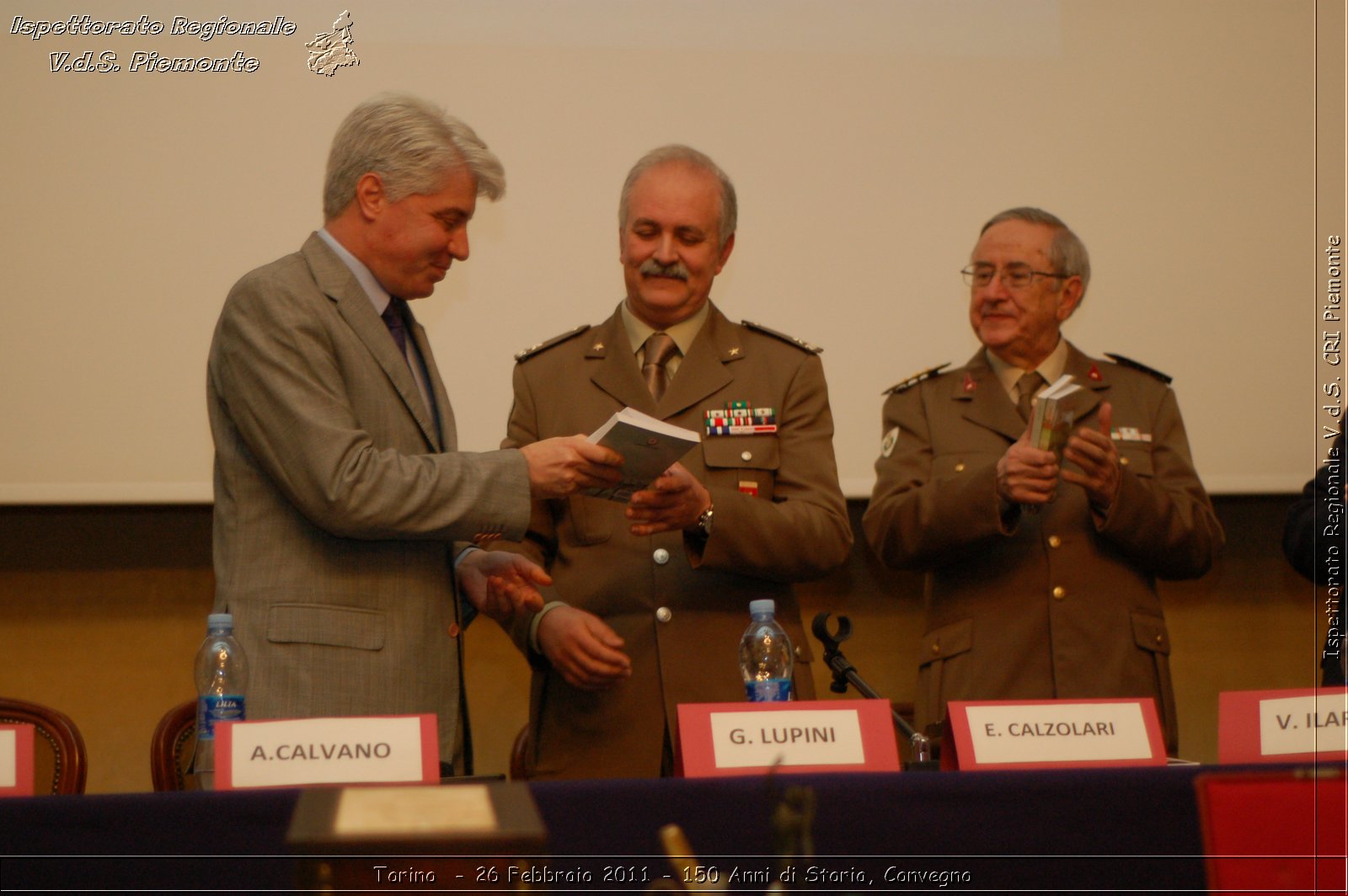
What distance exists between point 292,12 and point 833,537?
215 centimetres

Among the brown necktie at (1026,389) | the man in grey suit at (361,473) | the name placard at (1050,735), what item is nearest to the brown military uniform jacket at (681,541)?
the man in grey suit at (361,473)

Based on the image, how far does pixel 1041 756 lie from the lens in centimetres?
200

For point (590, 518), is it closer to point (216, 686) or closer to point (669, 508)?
point (669, 508)

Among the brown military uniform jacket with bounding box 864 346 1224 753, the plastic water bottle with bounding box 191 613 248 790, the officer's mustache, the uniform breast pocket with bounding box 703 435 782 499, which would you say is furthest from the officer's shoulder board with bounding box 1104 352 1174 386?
the plastic water bottle with bounding box 191 613 248 790

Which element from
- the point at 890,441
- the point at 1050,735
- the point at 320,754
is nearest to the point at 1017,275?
the point at 890,441

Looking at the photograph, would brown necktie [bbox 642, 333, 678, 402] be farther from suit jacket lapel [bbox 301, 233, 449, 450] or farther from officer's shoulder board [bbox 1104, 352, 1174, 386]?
officer's shoulder board [bbox 1104, 352, 1174, 386]

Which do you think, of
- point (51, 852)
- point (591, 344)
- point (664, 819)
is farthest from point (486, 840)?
point (591, 344)

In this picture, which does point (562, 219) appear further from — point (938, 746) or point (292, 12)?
point (938, 746)

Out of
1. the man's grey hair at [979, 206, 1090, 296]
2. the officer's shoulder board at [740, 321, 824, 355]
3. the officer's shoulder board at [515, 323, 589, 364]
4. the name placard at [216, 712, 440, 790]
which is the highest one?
the man's grey hair at [979, 206, 1090, 296]

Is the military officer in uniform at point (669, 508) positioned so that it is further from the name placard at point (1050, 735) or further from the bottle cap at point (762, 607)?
the name placard at point (1050, 735)

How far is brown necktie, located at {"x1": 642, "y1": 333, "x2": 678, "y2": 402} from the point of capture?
301 centimetres

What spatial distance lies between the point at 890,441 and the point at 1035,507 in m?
0.45

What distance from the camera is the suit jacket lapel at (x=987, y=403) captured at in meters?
3.30

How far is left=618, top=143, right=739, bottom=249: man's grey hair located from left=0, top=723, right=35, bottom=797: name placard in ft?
5.23
